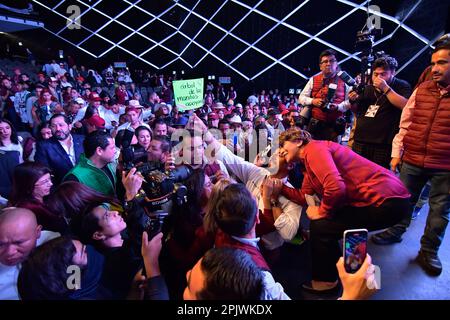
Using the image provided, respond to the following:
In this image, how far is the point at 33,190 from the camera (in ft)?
5.87

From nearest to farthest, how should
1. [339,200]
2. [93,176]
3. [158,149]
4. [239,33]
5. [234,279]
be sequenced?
[234,279]
[339,200]
[93,176]
[158,149]
[239,33]

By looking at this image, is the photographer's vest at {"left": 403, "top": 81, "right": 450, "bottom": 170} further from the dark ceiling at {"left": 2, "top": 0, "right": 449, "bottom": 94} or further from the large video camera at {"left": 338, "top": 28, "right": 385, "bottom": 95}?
the dark ceiling at {"left": 2, "top": 0, "right": 449, "bottom": 94}

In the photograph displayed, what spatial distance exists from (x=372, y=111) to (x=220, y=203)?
181cm

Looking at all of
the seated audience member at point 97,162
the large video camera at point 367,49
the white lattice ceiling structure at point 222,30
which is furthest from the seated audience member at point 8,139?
the white lattice ceiling structure at point 222,30

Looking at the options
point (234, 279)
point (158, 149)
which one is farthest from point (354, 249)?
point (158, 149)

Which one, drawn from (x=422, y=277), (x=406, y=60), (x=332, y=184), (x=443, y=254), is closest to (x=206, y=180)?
(x=332, y=184)

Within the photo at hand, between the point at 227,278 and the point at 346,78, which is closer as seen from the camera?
the point at 227,278

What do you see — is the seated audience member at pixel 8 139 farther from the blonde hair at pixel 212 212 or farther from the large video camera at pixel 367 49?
the large video camera at pixel 367 49

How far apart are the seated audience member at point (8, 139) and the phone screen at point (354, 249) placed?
286cm

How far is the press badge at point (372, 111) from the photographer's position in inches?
96.8

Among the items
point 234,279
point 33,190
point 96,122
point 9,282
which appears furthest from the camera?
point 96,122

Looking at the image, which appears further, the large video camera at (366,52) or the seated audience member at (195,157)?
the large video camera at (366,52)

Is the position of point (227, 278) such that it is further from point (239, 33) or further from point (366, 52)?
point (239, 33)
